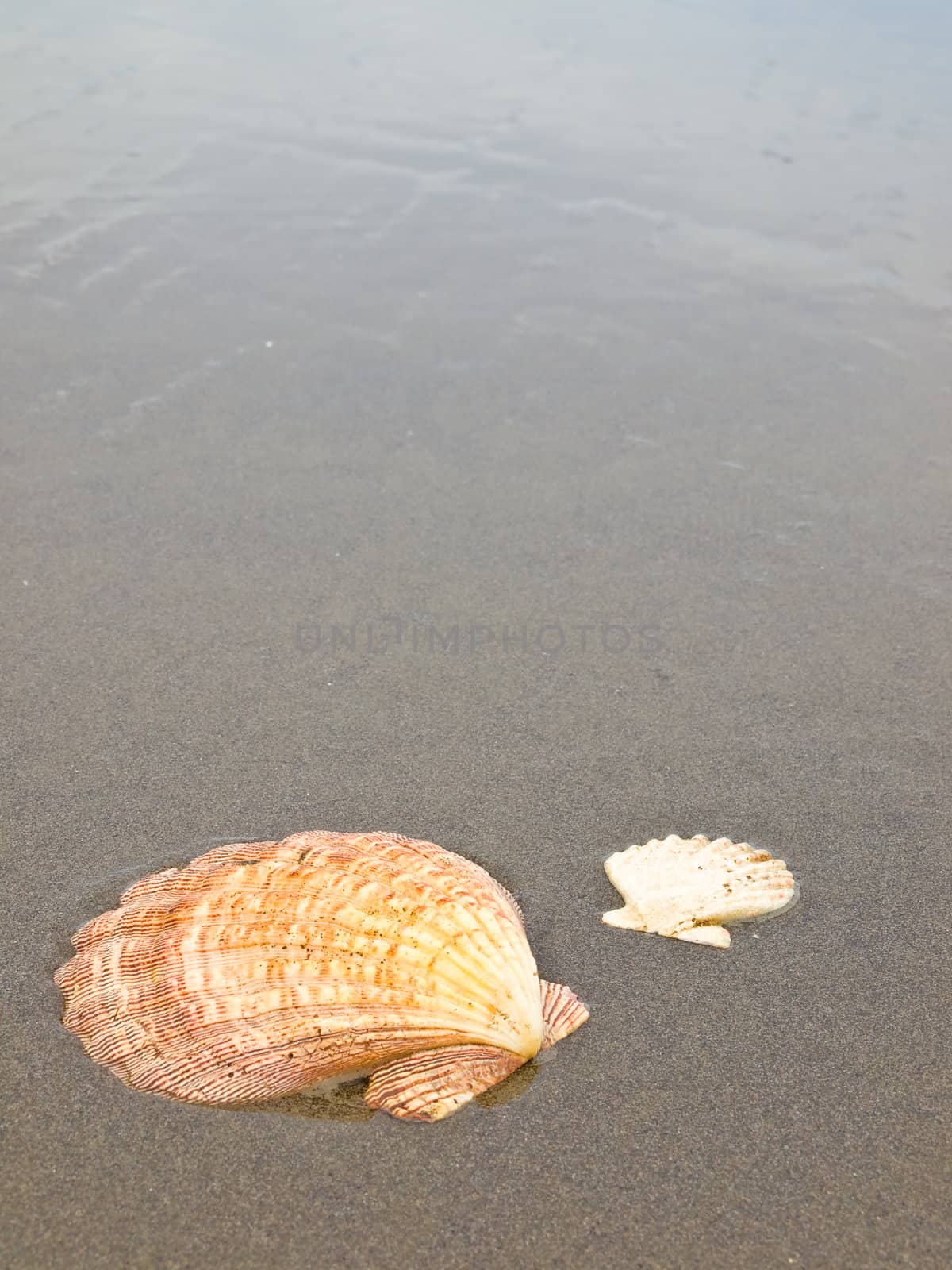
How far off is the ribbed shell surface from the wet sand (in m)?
0.09

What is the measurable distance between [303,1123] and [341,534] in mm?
2400

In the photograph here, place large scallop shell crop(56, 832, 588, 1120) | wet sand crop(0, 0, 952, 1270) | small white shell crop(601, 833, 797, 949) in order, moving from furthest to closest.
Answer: small white shell crop(601, 833, 797, 949), large scallop shell crop(56, 832, 588, 1120), wet sand crop(0, 0, 952, 1270)

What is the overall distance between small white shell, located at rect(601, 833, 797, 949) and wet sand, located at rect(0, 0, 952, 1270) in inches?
2.6

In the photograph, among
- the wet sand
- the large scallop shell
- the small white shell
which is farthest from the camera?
the small white shell

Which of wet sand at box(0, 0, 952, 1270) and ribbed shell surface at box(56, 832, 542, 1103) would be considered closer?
wet sand at box(0, 0, 952, 1270)

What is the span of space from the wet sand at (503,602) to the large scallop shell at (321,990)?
0.24 ft

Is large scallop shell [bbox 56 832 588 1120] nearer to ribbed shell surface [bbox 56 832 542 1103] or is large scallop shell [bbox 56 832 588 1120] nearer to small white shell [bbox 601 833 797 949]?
ribbed shell surface [bbox 56 832 542 1103]

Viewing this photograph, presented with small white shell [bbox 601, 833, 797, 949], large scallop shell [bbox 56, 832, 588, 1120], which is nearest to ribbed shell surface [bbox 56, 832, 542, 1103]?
large scallop shell [bbox 56, 832, 588, 1120]

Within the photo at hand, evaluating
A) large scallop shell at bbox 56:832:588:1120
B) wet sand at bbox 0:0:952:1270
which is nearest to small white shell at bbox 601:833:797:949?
wet sand at bbox 0:0:952:1270

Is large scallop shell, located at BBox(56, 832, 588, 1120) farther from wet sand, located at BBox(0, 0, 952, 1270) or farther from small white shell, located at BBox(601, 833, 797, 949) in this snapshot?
small white shell, located at BBox(601, 833, 797, 949)

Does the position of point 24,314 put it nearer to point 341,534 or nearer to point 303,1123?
point 341,534

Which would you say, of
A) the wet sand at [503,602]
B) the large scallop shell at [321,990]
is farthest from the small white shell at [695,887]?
the large scallop shell at [321,990]

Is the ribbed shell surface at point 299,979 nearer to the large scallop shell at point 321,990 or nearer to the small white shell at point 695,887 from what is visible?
the large scallop shell at point 321,990

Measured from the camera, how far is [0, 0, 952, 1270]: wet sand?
2328mm
